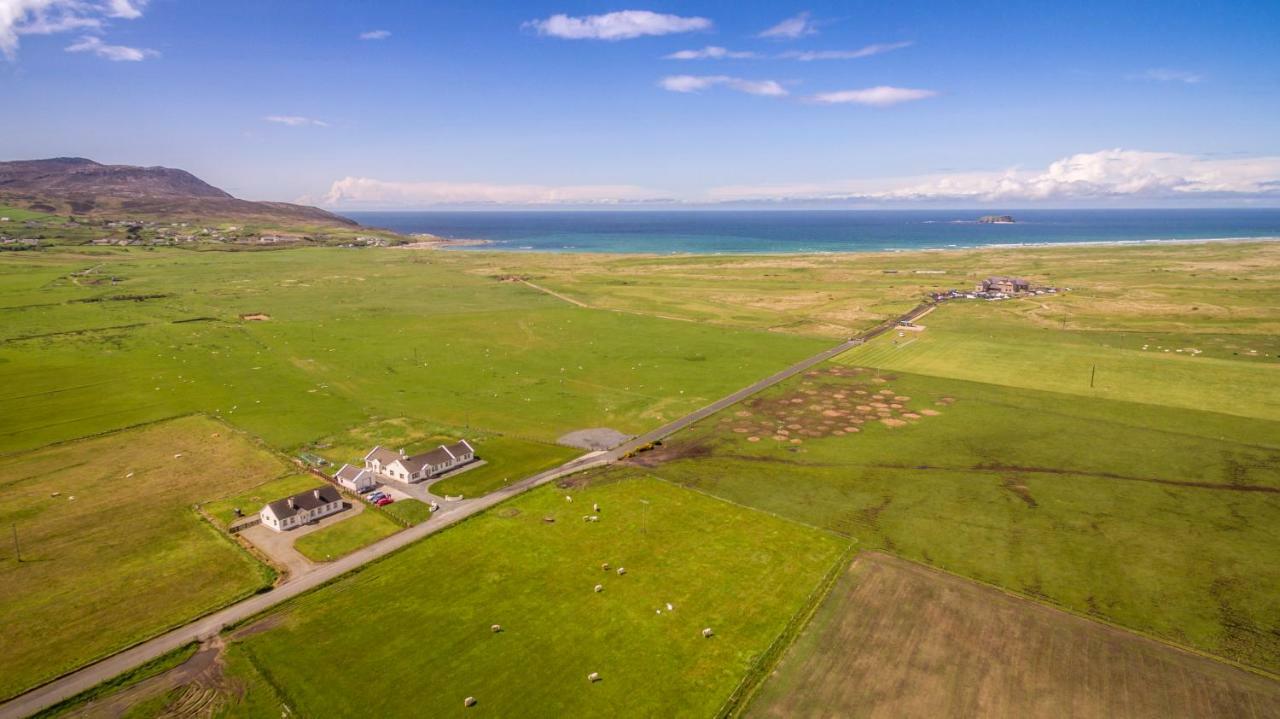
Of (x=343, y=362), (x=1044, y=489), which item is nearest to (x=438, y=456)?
(x=343, y=362)

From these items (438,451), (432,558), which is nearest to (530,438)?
(438,451)

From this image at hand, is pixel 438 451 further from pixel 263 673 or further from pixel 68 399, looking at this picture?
pixel 68 399

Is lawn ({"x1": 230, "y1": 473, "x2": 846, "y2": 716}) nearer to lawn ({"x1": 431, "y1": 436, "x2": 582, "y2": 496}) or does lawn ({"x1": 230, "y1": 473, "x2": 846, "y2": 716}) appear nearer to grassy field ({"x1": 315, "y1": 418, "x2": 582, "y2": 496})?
lawn ({"x1": 431, "y1": 436, "x2": 582, "y2": 496})

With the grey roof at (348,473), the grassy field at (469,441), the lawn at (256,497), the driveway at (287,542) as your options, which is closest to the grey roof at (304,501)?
the driveway at (287,542)

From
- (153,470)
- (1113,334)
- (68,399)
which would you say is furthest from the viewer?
(1113,334)

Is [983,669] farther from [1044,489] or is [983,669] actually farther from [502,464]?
[502,464]

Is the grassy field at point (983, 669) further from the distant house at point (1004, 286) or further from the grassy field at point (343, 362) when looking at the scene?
the distant house at point (1004, 286)
